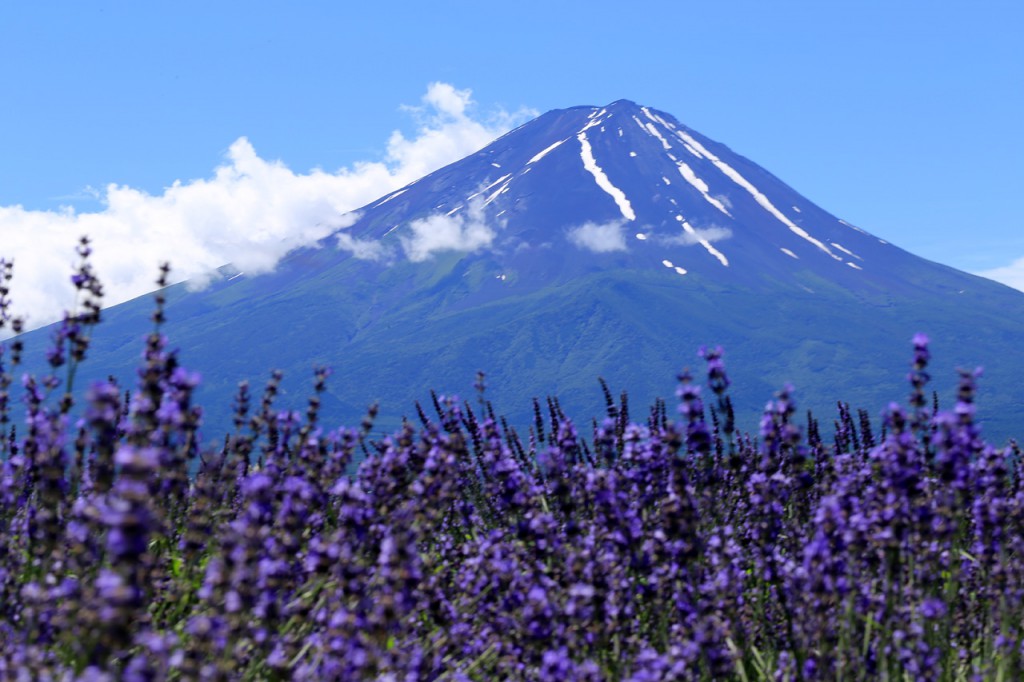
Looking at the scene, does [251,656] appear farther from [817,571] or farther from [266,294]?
[266,294]

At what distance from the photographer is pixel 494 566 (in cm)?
364

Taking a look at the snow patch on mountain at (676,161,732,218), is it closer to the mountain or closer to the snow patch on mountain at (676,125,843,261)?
the mountain

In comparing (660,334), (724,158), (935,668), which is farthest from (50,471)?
(724,158)

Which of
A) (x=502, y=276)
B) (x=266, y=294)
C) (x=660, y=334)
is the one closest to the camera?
(x=660, y=334)

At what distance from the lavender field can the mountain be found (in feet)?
428

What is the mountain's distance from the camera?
15300 centimetres

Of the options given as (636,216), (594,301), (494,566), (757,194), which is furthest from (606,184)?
(494,566)

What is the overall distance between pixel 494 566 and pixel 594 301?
162301 mm

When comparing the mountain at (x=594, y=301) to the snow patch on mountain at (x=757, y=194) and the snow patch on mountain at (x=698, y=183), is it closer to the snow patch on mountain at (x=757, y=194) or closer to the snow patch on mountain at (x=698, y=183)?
the snow patch on mountain at (x=757, y=194)

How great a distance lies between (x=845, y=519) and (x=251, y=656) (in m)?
1.94

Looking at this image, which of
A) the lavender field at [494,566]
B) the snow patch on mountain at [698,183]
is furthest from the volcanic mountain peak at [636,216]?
the lavender field at [494,566]

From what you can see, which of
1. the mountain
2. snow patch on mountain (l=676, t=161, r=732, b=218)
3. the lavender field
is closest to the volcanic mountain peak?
snow patch on mountain (l=676, t=161, r=732, b=218)

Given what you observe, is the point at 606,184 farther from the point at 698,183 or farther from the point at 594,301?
the point at 594,301

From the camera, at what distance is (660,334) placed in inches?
6230
